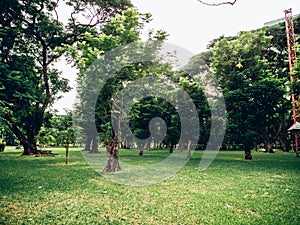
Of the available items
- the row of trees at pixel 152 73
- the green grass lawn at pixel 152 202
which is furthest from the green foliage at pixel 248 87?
the green grass lawn at pixel 152 202

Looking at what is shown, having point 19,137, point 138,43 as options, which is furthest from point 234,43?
point 19,137

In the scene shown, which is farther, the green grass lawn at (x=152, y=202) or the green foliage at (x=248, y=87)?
the green foliage at (x=248, y=87)

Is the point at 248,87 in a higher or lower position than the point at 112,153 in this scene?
higher

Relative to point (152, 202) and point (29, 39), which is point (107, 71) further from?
point (29, 39)

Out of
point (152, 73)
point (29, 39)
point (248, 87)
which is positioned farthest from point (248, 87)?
point (29, 39)

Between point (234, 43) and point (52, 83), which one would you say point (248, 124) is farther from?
point (52, 83)

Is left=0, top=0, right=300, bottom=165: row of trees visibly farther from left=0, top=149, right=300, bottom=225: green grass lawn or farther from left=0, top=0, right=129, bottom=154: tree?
left=0, top=149, right=300, bottom=225: green grass lawn

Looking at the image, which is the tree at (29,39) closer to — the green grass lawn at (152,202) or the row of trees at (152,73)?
the row of trees at (152,73)

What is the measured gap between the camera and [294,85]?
50.9ft

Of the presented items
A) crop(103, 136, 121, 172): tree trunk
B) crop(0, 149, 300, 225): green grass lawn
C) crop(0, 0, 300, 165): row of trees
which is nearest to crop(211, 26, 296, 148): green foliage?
crop(0, 0, 300, 165): row of trees

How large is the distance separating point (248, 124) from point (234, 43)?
24.0 feet

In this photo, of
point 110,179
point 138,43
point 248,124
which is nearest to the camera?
point 110,179

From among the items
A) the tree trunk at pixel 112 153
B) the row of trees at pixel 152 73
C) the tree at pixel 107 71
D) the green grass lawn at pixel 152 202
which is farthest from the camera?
the row of trees at pixel 152 73

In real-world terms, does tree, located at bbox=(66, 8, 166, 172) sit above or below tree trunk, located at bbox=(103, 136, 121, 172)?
above
